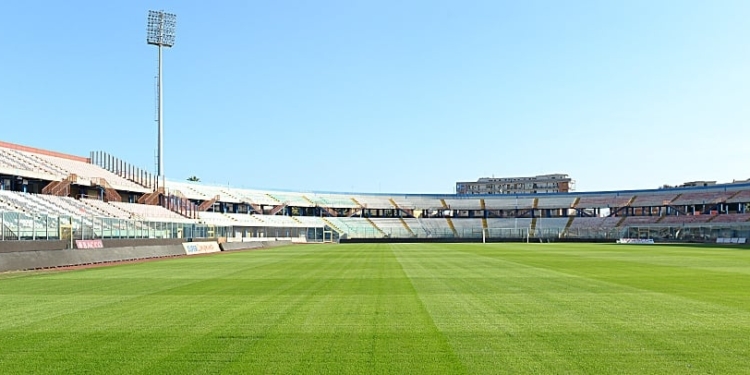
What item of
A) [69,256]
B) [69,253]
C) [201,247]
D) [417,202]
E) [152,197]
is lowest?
[201,247]

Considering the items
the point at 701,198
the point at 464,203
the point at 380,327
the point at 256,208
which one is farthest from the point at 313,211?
the point at 380,327

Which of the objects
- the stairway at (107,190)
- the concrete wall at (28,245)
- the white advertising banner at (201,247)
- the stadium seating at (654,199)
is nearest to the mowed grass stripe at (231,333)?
the concrete wall at (28,245)

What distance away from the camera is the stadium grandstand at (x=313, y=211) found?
44.1 meters

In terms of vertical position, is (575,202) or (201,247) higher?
(575,202)

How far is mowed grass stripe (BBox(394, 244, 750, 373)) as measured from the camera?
723 centimetres

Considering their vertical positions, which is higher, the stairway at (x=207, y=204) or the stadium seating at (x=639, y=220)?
the stairway at (x=207, y=204)

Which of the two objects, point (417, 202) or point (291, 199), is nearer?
point (291, 199)

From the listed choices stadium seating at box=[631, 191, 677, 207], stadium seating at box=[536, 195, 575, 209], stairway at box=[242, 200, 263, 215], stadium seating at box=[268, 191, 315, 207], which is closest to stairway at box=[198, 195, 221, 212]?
stairway at box=[242, 200, 263, 215]

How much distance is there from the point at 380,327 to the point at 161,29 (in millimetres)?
62550

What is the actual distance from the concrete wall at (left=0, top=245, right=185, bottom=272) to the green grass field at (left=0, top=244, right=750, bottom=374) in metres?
7.39

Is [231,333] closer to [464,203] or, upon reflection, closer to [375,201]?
[375,201]

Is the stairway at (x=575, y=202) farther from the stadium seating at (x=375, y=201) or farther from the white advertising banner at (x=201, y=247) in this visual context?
the white advertising banner at (x=201, y=247)

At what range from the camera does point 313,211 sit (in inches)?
3939

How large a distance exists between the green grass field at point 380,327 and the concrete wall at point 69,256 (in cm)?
739
